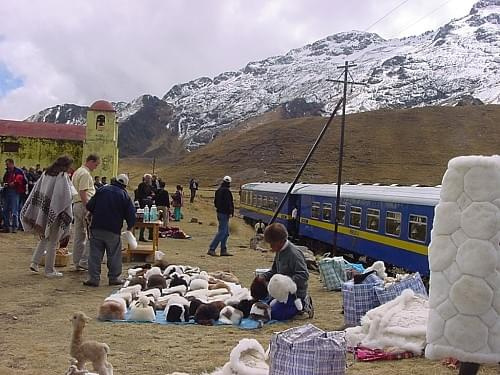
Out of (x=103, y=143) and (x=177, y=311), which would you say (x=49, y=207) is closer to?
(x=177, y=311)

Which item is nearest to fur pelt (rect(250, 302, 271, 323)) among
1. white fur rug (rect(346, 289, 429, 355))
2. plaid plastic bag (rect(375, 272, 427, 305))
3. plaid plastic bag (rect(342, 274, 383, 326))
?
plaid plastic bag (rect(342, 274, 383, 326))

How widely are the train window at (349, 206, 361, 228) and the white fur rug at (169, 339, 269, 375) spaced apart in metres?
12.3

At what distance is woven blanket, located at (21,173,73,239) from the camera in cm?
988

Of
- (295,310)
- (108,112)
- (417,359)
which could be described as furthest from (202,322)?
(108,112)

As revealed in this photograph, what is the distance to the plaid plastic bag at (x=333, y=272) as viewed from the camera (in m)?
10.3

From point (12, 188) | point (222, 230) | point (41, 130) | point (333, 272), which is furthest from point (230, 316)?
point (41, 130)

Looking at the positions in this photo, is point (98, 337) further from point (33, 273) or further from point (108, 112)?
point (108, 112)

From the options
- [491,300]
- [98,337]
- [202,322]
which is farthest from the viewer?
[202,322]

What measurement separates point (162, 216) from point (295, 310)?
11.9 meters

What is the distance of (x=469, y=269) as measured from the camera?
13.7 ft

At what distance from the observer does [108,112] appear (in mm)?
47875

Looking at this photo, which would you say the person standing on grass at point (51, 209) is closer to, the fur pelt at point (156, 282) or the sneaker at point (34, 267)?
the sneaker at point (34, 267)

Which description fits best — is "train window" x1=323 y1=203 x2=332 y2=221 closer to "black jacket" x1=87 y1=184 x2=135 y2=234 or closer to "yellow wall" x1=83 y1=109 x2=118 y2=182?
"black jacket" x1=87 y1=184 x2=135 y2=234

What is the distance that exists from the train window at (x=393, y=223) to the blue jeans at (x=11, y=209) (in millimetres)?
8203
